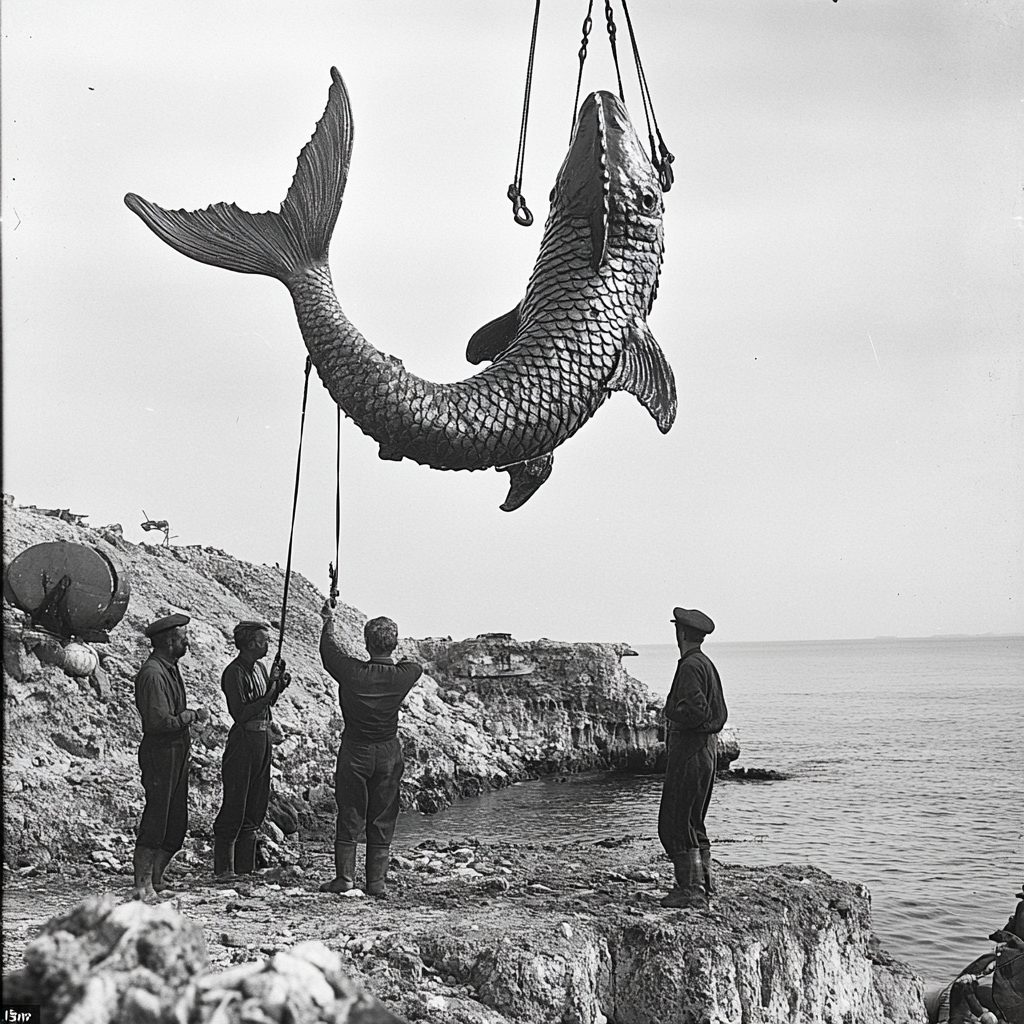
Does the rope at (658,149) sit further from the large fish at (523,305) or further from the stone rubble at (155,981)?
the stone rubble at (155,981)

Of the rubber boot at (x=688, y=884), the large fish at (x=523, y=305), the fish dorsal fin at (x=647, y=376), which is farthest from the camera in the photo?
the rubber boot at (x=688, y=884)

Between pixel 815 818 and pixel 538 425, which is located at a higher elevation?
pixel 538 425

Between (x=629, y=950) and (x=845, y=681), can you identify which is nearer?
(x=629, y=950)

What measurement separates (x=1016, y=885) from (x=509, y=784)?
6.51 meters

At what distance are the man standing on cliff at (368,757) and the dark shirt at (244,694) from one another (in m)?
0.84

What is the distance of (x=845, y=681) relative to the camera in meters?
71.8

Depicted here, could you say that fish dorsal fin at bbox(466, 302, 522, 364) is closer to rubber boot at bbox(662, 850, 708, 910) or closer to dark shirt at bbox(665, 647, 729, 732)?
dark shirt at bbox(665, 647, 729, 732)

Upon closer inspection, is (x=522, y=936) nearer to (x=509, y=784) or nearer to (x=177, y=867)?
(x=177, y=867)

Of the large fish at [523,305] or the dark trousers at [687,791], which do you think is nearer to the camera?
the large fish at [523,305]

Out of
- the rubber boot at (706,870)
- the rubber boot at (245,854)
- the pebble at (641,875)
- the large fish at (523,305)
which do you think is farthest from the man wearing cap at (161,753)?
the rubber boot at (706,870)

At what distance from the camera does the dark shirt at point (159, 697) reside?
6.94 meters

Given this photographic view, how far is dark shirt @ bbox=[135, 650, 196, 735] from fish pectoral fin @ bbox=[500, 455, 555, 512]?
2304 mm

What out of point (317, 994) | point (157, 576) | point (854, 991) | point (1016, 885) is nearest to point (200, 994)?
point (317, 994)

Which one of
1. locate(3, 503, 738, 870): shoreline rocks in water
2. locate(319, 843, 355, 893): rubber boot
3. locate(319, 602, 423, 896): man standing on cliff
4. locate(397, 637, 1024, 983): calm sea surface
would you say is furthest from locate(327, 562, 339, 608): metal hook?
locate(397, 637, 1024, 983): calm sea surface
